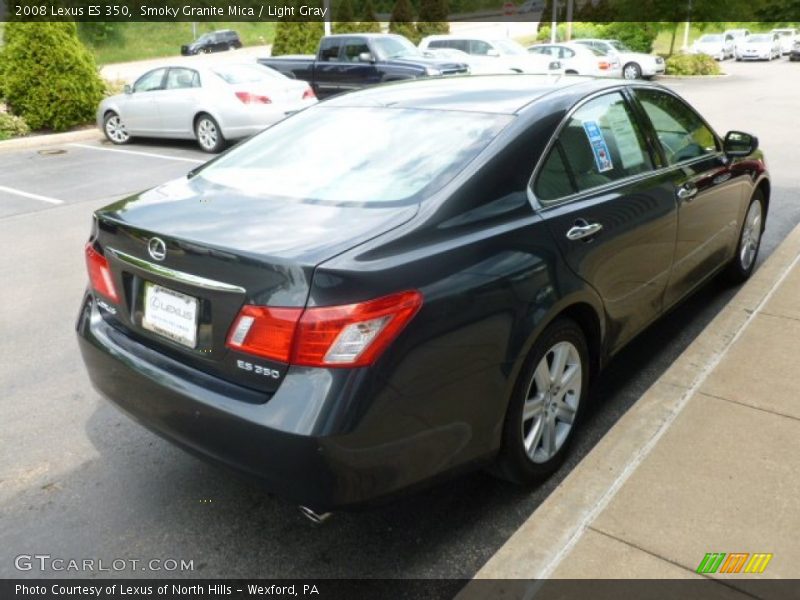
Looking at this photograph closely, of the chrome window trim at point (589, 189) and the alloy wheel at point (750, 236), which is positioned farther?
the alloy wheel at point (750, 236)

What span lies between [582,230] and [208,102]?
9.96 meters

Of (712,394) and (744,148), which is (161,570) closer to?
(712,394)

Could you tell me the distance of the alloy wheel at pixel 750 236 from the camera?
16.9 ft

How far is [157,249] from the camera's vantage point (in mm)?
2559

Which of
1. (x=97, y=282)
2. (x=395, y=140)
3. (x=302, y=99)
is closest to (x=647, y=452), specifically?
(x=395, y=140)

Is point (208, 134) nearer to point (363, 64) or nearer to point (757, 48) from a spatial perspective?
point (363, 64)

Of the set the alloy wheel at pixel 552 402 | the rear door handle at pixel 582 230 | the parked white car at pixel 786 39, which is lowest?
the alloy wheel at pixel 552 402

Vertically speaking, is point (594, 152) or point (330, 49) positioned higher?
point (330, 49)

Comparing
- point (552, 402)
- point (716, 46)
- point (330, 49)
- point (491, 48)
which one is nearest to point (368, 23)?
point (491, 48)

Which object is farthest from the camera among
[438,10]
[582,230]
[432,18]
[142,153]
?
[438,10]

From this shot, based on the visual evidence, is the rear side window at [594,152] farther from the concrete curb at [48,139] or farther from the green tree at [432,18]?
the green tree at [432,18]

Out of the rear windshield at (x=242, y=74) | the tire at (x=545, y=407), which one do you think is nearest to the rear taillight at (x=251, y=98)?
the rear windshield at (x=242, y=74)

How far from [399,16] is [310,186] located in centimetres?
3381

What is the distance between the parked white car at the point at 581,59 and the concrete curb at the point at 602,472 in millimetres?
19984
